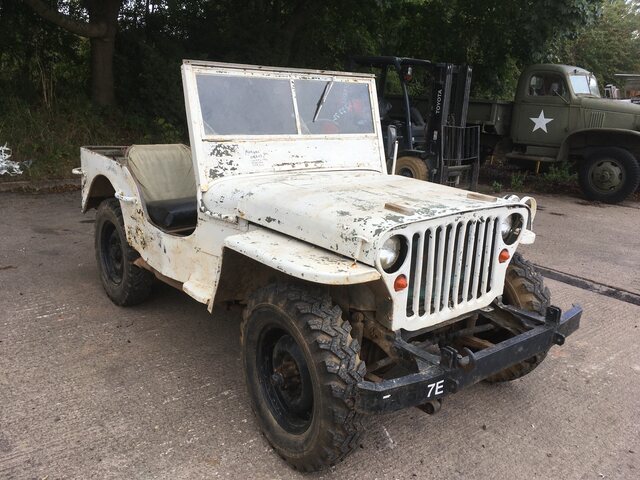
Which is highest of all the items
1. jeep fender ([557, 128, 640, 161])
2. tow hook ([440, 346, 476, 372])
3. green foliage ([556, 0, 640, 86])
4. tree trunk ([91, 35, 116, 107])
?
green foliage ([556, 0, 640, 86])

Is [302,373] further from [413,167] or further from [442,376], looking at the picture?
[413,167]

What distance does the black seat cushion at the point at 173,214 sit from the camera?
12.4 ft

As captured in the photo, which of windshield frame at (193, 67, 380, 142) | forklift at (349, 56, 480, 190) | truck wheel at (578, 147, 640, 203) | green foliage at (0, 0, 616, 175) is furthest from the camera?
green foliage at (0, 0, 616, 175)

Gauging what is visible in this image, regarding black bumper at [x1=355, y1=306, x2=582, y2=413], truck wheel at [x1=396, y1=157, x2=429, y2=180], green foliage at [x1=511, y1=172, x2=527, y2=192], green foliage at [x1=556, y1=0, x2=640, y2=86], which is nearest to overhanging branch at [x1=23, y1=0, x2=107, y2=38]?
truck wheel at [x1=396, y1=157, x2=429, y2=180]

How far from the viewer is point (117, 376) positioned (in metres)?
3.32

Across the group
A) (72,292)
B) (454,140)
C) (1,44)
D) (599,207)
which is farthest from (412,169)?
(1,44)

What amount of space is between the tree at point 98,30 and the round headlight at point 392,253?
8.69m

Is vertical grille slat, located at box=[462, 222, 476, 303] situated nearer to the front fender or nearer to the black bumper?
the black bumper

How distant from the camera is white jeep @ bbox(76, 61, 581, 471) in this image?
7.70 ft

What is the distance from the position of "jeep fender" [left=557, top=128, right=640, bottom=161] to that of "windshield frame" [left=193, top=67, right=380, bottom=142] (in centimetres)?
703

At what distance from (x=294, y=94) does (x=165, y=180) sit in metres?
1.56

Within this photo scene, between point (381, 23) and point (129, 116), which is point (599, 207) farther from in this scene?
point (129, 116)

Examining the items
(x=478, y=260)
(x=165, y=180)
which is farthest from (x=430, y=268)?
(x=165, y=180)

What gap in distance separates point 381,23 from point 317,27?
1.47 metres
